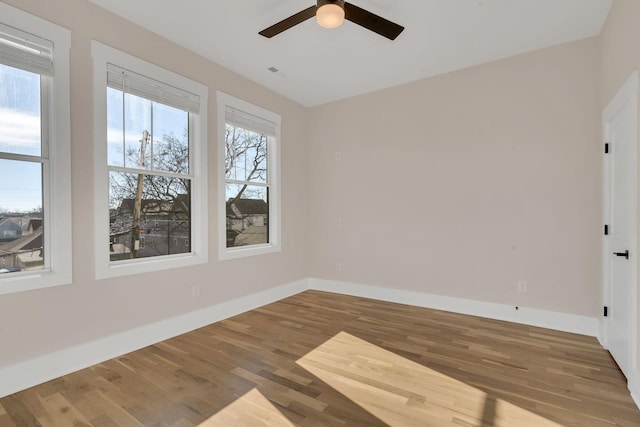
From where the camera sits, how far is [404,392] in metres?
2.17

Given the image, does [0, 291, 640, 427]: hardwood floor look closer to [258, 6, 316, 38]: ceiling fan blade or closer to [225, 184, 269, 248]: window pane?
[225, 184, 269, 248]: window pane

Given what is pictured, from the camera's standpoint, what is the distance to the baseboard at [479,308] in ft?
10.7

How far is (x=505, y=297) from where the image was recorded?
3641 mm

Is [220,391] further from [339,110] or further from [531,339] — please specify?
[339,110]

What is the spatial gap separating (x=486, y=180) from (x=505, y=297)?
1387 mm

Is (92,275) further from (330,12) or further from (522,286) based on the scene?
(522,286)

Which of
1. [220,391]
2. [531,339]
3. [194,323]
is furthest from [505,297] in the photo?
[194,323]

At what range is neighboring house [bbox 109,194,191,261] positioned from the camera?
114 inches

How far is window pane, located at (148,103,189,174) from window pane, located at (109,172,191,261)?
0.16 meters

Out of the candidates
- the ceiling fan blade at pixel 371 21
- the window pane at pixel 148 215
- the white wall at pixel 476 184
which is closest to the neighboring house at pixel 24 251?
the window pane at pixel 148 215

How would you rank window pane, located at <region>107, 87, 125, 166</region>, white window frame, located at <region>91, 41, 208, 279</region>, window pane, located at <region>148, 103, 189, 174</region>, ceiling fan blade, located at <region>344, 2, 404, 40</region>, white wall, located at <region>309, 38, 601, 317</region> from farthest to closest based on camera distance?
white wall, located at <region>309, 38, 601, 317</region> → window pane, located at <region>148, 103, 189, 174</region> → window pane, located at <region>107, 87, 125, 166</region> → white window frame, located at <region>91, 41, 208, 279</region> → ceiling fan blade, located at <region>344, 2, 404, 40</region>

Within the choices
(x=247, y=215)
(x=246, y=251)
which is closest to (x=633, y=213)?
(x=246, y=251)

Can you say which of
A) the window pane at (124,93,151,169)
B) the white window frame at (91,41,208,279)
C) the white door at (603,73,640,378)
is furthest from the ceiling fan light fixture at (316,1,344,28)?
the white door at (603,73,640,378)

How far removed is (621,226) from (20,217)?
15.3 ft
